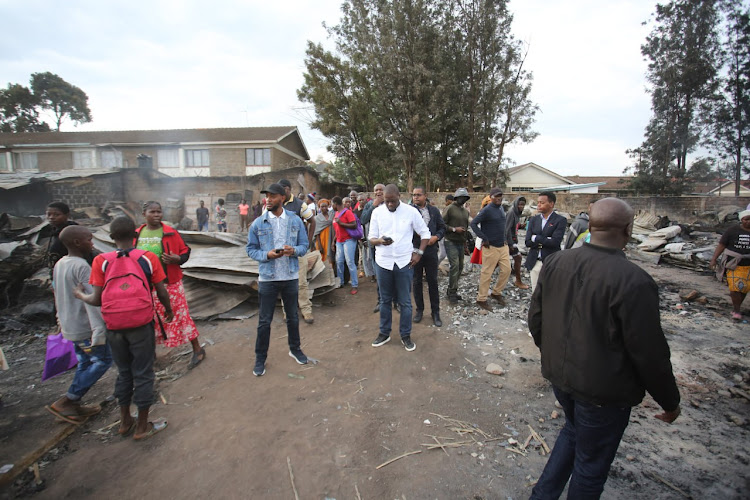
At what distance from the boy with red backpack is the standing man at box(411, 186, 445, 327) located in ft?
10.1

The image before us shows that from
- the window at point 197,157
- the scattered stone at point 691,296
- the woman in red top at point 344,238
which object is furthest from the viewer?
the window at point 197,157

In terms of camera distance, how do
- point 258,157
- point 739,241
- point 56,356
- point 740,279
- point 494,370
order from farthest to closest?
1. point 258,157
2. point 740,279
3. point 739,241
4. point 494,370
5. point 56,356

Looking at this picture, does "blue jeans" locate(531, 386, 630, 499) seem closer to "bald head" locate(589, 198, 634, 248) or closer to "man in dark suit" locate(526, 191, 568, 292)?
"bald head" locate(589, 198, 634, 248)

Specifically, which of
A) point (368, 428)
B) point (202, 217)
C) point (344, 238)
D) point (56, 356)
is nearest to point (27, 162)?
point (202, 217)

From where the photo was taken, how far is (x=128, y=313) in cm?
246

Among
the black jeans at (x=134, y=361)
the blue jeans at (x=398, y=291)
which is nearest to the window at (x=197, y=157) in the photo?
the blue jeans at (x=398, y=291)

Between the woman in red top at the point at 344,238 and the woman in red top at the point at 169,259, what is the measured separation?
9.43 feet

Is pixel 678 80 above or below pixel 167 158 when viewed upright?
above

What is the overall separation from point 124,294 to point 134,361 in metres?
0.54

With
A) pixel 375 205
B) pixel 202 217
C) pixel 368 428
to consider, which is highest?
pixel 375 205

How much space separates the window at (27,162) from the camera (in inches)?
966

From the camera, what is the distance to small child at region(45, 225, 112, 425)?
2.68 meters

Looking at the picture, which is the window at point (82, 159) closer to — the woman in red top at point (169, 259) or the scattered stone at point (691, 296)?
the woman in red top at point (169, 259)

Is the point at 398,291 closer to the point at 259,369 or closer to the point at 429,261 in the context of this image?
the point at 429,261
